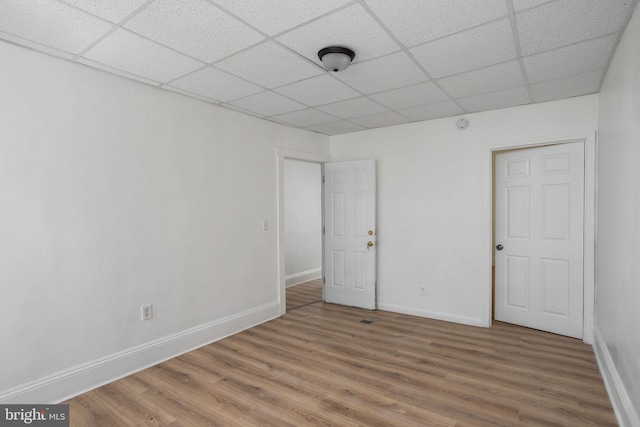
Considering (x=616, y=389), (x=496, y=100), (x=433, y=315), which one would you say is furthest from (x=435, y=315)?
(x=496, y=100)

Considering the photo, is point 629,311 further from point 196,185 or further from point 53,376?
point 53,376

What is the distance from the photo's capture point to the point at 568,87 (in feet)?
10.1

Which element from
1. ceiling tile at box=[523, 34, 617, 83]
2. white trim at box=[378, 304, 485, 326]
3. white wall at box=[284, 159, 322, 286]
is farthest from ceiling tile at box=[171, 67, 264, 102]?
white trim at box=[378, 304, 485, 326]

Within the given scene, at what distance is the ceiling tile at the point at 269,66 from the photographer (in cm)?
238

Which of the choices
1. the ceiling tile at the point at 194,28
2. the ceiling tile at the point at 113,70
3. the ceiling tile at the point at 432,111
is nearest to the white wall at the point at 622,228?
the ceiling tile at the point at 432,111

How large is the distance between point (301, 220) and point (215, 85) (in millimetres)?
3870

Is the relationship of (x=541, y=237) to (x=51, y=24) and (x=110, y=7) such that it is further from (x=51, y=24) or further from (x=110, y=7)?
(x=51, y=24)

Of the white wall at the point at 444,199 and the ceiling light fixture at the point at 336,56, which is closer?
the ceiling light fixture at the point at 336,56

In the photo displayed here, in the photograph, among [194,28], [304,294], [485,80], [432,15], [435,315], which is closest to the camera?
[432,15]

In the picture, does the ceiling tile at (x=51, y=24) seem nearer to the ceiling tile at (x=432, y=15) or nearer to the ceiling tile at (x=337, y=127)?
the ceiling tile at (x=432, y=15)

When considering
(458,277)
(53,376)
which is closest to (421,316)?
(458,277)

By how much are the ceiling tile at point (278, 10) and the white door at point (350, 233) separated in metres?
2.75

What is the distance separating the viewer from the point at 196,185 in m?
3.36

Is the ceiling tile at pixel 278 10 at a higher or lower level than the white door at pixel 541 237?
higher
